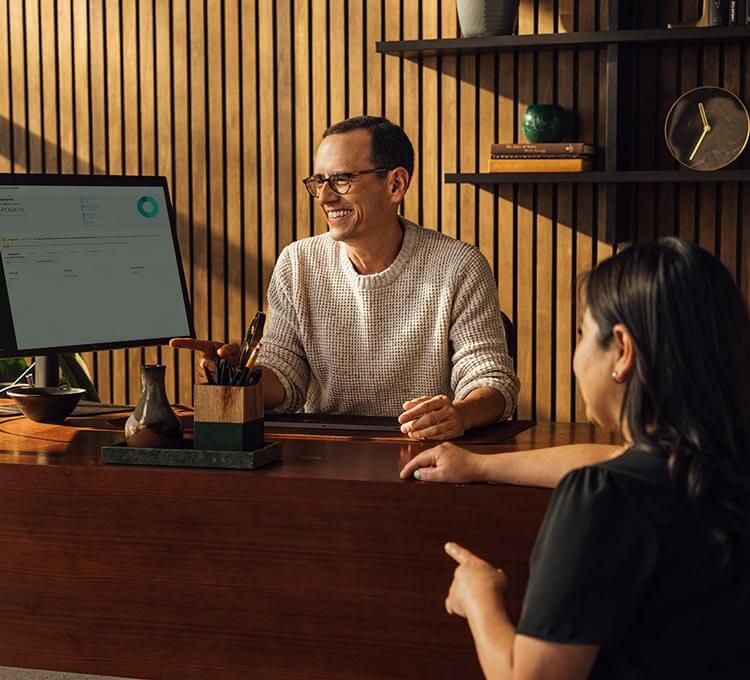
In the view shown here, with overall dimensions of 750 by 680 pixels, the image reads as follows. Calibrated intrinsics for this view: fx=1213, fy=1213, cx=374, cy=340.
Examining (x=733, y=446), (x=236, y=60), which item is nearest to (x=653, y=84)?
(x=236, y=60)

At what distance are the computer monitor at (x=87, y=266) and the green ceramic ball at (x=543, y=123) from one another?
5.72 feet

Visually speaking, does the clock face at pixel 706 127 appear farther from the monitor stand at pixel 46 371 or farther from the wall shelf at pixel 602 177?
the monitor stand at pixel 46 371

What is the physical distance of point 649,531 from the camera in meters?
1.38

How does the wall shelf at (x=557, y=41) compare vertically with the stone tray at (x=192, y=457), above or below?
above

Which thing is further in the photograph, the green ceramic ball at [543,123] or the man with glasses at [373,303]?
the green ceramic ball at [543,123]

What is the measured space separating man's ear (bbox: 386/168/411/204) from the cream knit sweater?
0.34 feet

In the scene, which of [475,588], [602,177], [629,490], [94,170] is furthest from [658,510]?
[94,170]

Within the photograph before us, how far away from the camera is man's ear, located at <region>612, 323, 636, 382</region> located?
57.4 inches

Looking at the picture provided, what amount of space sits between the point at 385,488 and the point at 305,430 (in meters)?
0.61

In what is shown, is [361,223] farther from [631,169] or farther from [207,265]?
[207,265]

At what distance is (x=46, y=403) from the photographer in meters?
2.78

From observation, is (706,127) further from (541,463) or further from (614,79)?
(541,463)

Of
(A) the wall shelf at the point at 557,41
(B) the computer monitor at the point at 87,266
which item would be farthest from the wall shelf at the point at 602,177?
(B) the computer monitor at the point at 87,266

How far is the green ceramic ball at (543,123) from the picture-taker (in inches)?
169
